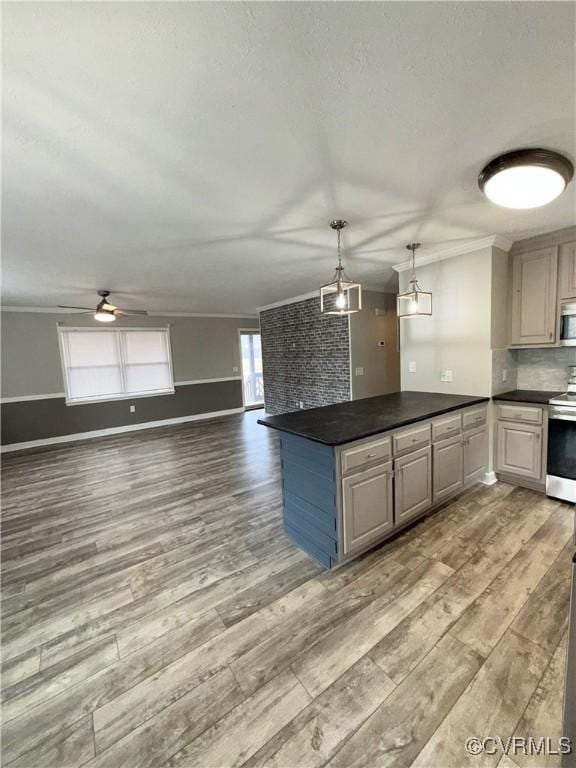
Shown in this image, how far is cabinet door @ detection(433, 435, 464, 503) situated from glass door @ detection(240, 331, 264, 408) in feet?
20.4

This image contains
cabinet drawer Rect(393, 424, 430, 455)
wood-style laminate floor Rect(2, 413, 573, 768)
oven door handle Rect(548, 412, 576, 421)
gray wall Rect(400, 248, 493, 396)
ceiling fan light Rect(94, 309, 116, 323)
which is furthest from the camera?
ceiling fan light Rect(94, 309, 116, 323)

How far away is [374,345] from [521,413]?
107 inches

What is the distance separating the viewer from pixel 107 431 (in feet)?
21.1

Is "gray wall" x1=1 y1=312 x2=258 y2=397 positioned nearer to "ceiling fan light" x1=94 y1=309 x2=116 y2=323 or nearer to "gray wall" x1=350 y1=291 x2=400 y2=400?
"ceiling fan light" x1=94 y1=309 x2=116 y2=323

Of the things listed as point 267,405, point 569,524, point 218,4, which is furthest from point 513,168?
point 267,405

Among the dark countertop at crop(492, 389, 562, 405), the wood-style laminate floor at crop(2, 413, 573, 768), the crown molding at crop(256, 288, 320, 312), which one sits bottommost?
the wood-style laminate floor at crop(2, 413, 573, 768)

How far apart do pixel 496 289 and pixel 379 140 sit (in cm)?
234

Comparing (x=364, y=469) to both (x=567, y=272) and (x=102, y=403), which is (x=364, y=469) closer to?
(x=567, y=272)

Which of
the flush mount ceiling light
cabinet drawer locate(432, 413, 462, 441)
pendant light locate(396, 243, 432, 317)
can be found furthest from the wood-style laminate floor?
the flush mount ceiling light

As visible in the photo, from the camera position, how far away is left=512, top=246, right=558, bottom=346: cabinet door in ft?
9.89

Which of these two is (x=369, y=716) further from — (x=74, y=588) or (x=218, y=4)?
→ (x=218, y=4)

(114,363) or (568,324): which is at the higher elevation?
(568,324)

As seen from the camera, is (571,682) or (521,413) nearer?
(571,682)

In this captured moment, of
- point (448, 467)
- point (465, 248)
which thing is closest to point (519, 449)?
point (448, 467)
